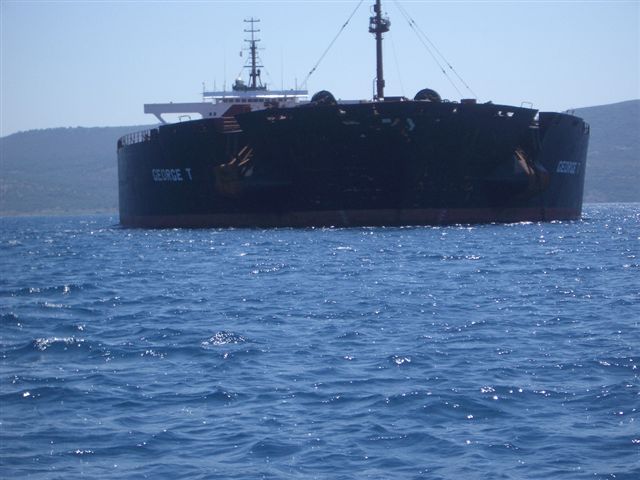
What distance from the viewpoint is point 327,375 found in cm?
1113

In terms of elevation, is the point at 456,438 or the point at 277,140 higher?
the point at 277,140

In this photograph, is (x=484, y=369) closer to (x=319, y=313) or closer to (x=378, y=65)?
(x=319, y=313)

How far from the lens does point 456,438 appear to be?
29.6ft

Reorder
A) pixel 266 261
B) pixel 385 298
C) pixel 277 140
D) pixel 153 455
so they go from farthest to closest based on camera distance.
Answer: pixel 277 140 < pixel 266 261 < pixel 385 298 < pixel 153 455

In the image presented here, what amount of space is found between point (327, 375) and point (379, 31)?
103 ft

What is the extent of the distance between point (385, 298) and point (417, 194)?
719 inches

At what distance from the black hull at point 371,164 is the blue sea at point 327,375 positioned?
12.7 meters

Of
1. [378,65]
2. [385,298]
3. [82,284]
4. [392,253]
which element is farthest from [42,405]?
[378,65]

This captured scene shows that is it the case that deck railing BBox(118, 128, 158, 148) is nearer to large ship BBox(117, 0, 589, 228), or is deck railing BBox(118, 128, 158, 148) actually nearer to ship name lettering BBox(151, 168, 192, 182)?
ship name lettering BBox(151, 168, 192, 182)

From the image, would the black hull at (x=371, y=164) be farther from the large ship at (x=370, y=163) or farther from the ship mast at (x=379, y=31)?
the ship mast at (x=379, y=31)

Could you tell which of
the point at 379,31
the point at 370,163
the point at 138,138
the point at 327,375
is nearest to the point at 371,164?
the point at 370,163

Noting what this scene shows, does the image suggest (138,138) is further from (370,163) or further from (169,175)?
(370,163)

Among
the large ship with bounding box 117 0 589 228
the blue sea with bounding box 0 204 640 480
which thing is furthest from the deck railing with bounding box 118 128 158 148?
the blue sea with bounding box 0 204 640 480

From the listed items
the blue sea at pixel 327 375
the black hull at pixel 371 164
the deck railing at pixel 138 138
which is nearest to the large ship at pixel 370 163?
the black hull at pixel 371 164
